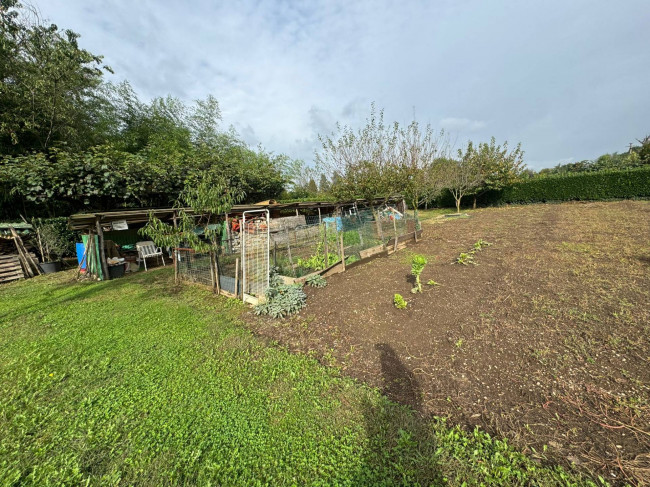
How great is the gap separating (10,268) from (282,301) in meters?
10.8

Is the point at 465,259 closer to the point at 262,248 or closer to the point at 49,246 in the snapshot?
the point at 262,248

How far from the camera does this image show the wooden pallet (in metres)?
8.22

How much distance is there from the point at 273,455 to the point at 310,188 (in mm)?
24798

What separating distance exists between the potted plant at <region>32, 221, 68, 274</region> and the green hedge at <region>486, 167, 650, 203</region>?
31.3 metres

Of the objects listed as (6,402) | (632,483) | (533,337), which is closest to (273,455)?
(632,483)

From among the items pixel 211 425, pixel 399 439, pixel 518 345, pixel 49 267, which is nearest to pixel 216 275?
pixel 211 425

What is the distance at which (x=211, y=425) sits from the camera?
2.21 metres

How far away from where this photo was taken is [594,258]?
19.3 ft

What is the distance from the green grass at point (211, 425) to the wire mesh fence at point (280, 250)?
1.65 m

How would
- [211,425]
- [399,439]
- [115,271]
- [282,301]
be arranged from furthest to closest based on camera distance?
[115,271] < [282,301] < [211,425] < [399,439]

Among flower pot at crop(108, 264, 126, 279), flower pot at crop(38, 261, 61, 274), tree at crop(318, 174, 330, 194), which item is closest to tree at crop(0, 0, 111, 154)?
flower pot at crop(38, 261, 61, 274)

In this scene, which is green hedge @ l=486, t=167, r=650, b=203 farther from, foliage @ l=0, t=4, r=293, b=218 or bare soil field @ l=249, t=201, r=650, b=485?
foliage @ l=0, t=4, r=293, b=218

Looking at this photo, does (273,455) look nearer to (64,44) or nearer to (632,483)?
(632,483)

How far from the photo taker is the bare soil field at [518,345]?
1.97 m
